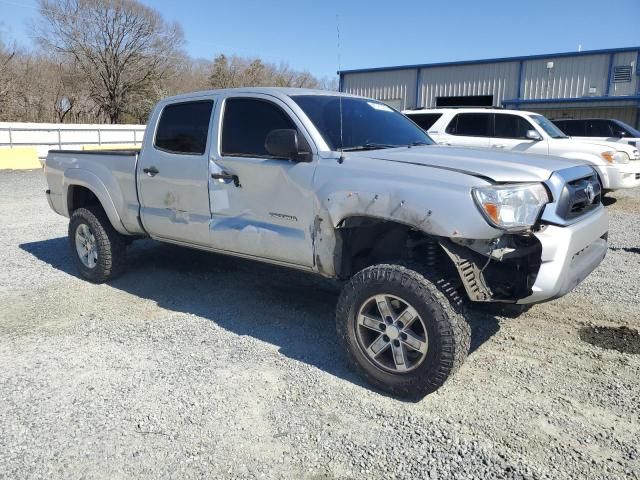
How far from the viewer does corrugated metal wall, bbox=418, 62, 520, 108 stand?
82.9 ft

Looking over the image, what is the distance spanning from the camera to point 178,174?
15.9 ft

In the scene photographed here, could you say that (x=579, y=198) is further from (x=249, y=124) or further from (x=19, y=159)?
(x=19, y=159)

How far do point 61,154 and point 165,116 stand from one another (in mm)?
1843

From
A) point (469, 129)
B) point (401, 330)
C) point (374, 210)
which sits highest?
point (469, 129)

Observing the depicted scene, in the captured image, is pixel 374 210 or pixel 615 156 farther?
pixel 615 156

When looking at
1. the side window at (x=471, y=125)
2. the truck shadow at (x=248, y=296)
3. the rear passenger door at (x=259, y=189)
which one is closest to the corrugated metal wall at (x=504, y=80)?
the side window at (x=471, y=125)

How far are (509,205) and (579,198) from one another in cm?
75

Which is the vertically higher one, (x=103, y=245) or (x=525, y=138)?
(x=525, y=138)

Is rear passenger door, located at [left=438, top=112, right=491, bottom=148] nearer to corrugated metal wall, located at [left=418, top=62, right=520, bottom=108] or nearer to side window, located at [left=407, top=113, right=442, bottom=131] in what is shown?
side window, located at [left=407, top=113, right=442, bottom=131]

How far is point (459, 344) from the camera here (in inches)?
128

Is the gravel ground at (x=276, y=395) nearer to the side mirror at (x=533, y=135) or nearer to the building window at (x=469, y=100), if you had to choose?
the side mirror at (x=533, y=135)

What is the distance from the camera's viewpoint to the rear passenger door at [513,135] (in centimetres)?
1103

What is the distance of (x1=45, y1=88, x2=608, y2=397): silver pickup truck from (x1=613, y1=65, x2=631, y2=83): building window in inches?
882

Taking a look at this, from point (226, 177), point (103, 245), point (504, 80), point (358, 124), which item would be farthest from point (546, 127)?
point (504, 80)
